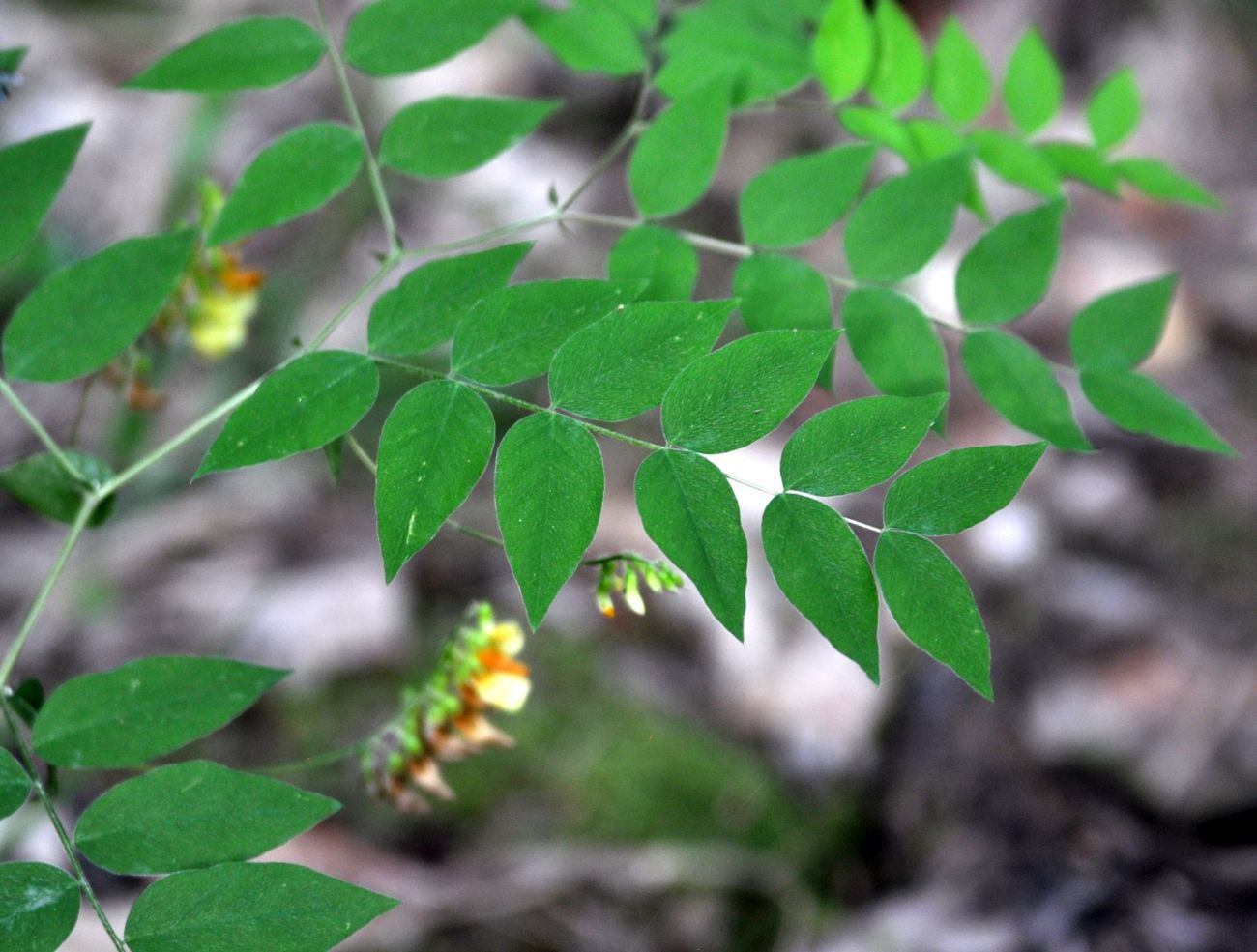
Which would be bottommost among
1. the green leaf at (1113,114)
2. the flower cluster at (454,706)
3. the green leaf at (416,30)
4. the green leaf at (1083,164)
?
the flower cluster at (454,706)

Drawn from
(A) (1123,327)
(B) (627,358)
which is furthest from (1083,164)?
(B) (627,358)

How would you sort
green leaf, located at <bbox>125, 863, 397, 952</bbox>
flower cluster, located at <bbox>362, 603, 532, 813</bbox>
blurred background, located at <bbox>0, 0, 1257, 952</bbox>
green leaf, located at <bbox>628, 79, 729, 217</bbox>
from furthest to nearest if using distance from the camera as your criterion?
blurred background, located at <bbox>0, 0, 1257, 952</bbox> < flower cluster, located at <bbox>362, 603, 532, 813</bbox> < green leaf, located at <bbox>628, 79, 729, 217</bbox> < green leaf, located at <bbox>125, 863, 397, 952</bbox>

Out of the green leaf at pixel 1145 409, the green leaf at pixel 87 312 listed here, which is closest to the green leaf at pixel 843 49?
the green leaf at pixel 1145 409

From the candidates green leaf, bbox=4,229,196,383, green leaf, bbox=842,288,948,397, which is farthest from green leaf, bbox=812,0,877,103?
green leaf, bbox=4,229,196,383

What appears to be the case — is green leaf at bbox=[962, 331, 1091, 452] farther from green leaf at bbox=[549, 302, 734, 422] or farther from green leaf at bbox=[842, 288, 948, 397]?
green leaf at bbox=[549, 302, 734, 422]

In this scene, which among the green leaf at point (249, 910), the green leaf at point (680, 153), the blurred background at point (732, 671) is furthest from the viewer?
the blurred background at point (732, 671)

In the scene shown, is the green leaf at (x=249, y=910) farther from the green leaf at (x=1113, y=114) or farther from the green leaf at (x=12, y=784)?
the green leaf at (x=1113, y=114)
